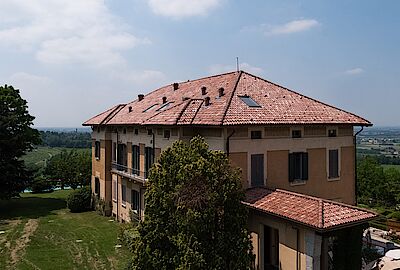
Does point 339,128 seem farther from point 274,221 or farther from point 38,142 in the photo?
point 38,142

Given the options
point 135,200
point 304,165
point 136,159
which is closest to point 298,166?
point 304,165

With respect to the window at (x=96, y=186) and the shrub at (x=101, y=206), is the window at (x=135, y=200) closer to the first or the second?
the shrub at (x=101, y=206)

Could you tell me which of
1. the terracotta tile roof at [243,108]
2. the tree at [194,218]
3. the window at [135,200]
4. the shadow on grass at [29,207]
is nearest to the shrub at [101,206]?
the shadow on grass at [29,207]

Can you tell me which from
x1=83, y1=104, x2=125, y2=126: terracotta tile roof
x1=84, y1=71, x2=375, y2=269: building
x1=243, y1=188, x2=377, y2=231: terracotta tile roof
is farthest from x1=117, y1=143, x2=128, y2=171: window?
x1=243, y1=188, x2=377, y2=231: terracotta tile roof

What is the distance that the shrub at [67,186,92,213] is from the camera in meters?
33.6

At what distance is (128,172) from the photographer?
2650cm

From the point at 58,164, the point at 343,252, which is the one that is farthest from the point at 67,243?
the point at 58,164

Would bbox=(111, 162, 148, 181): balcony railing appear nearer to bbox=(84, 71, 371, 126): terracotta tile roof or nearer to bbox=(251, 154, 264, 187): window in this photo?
bbox=(84, 71, 371, 126): terracotta tile roof

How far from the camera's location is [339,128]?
2142 centimetres

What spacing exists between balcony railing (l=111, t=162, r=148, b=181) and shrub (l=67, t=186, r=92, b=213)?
18.6ft

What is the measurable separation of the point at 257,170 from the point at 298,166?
270cm

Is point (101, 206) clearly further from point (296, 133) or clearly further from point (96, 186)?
point (296, 133)

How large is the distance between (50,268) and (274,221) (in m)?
11.4

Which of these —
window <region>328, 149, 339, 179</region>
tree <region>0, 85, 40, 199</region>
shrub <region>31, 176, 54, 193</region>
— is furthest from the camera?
shrub <region>31, 176, 54, 193</region>
